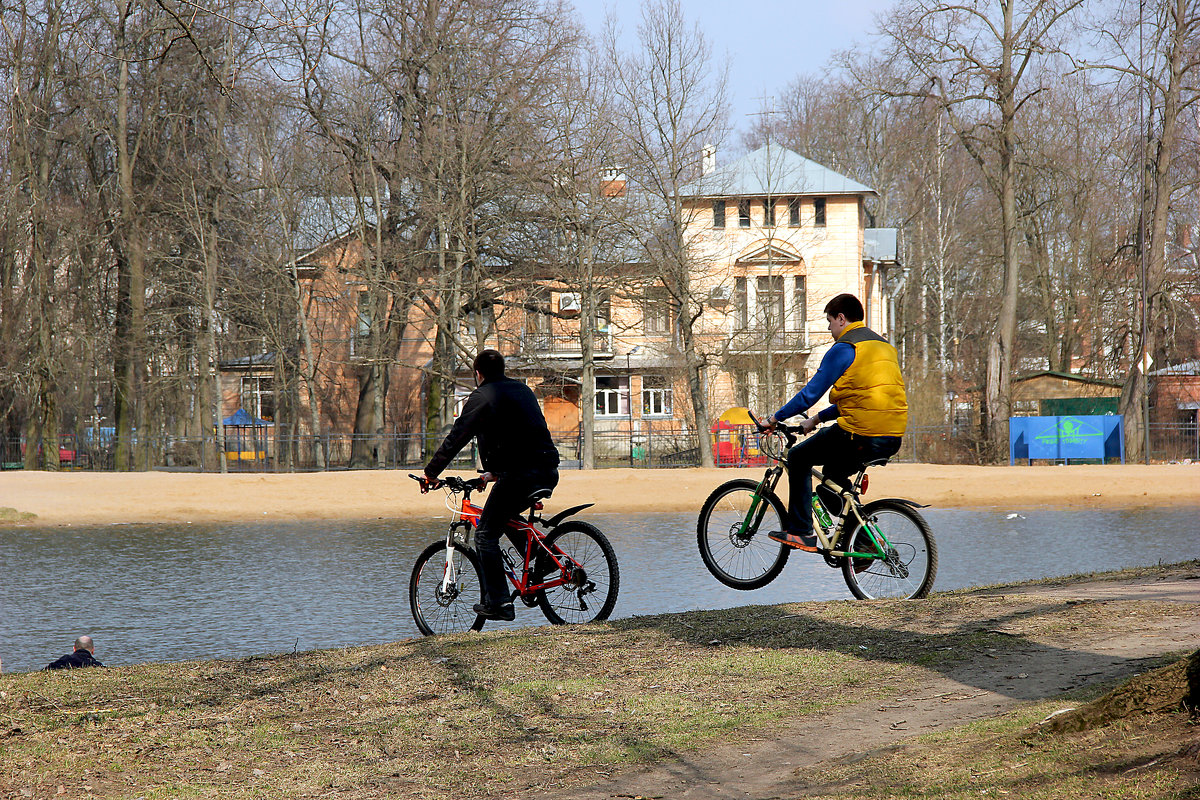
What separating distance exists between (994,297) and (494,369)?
54709mm

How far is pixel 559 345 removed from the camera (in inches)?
2071

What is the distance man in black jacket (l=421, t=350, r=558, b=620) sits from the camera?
26.8 feet

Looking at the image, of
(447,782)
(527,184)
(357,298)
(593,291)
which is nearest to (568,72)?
(527,184)

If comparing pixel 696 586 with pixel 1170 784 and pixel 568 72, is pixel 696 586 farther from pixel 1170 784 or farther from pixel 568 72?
pixel 568 72

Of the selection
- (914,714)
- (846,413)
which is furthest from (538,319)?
(914,714)

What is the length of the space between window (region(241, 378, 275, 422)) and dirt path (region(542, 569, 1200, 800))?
152 ft

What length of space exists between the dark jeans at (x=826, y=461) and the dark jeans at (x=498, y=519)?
1781mm

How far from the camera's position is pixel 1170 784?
356 centimetres

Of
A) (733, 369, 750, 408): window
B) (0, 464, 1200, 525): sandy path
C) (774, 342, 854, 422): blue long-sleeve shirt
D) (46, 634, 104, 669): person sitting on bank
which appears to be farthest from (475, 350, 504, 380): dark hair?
(733, 369, 750, 408): window

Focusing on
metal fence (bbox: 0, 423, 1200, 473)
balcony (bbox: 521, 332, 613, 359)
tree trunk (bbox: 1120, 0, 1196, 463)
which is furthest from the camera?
balcony (bbox: 521, 332, 613, 359)

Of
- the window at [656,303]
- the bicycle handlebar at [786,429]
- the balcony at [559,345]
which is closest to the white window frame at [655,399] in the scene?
the balcony at [559,345]

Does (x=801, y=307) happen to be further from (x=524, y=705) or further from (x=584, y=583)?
(x=524, y=705)

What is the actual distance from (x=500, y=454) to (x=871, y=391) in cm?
268

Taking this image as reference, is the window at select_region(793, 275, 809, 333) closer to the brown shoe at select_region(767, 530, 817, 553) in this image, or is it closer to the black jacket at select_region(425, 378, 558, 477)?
the brown shoe at select_region(767, 530, 817, 553)
